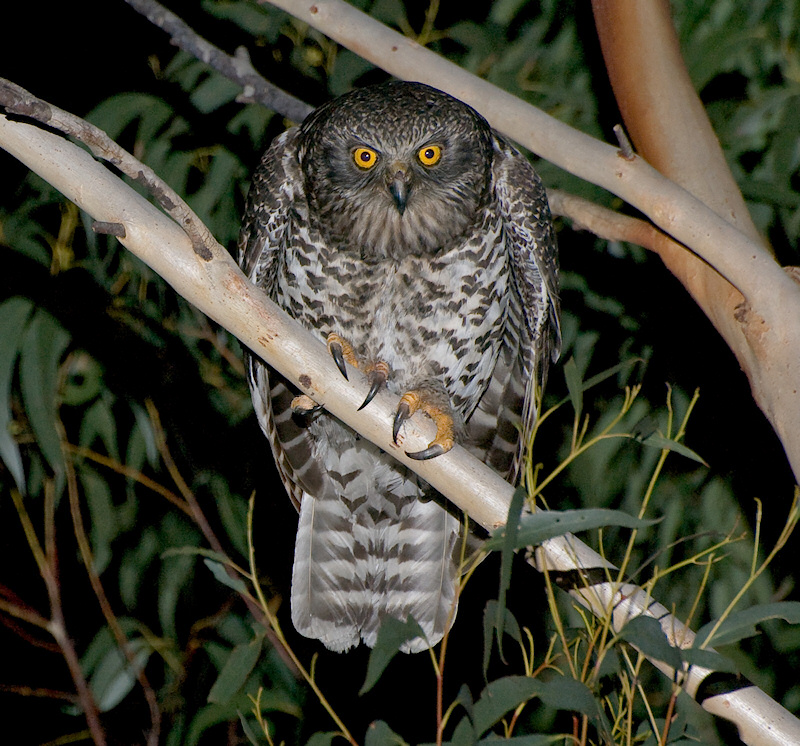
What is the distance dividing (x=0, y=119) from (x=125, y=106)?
138 cm

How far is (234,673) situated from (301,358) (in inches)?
22.2

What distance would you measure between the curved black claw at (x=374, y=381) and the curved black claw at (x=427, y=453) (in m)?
0.13

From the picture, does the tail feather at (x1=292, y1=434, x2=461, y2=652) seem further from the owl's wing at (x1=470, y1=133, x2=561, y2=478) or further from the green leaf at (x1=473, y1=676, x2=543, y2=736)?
the green leaf at (x1=473, y1=676, x2=543, y2=736)

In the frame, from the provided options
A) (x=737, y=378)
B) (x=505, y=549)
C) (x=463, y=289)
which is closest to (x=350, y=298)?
(x=463, y=289)

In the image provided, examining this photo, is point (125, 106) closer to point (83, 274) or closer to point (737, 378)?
point (83, 274)

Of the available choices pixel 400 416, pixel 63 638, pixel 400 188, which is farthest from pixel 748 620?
pixel 63 638

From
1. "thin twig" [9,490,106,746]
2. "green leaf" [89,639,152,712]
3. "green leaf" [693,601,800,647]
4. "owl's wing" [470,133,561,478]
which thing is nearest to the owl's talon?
→ "owl's wing" [470,133,561,478]

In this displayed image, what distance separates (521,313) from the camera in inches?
99.7

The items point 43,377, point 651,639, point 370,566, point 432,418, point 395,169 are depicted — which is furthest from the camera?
point 370,566

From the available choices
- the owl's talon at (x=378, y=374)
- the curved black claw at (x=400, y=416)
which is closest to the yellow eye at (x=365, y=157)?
the owl's talon at (x=378, y=374)

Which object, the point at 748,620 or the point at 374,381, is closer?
the point at 748,620

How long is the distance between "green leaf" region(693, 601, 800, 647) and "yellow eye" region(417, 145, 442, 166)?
1.34 metres

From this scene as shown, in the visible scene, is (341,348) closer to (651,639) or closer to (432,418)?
(432,418)

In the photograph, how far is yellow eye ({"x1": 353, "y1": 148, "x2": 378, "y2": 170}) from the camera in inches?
86.8
